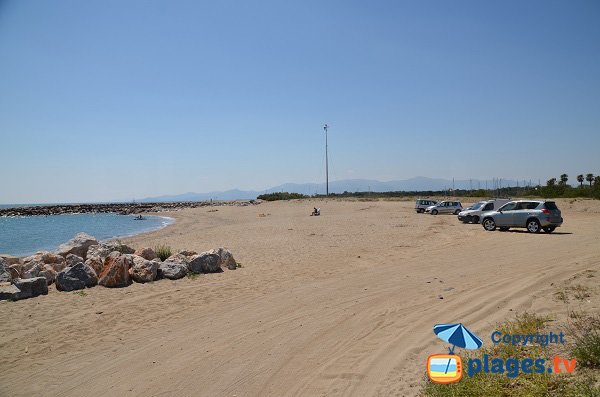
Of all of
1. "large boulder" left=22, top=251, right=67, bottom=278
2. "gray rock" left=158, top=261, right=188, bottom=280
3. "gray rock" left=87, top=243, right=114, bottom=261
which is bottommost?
"gray rock" left=158, top=261, right=188, bottom=280

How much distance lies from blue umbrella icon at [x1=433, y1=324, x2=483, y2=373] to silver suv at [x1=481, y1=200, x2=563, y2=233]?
60.7 feet

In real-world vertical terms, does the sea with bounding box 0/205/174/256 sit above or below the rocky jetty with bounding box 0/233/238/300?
below

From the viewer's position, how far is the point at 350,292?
9.12 meters

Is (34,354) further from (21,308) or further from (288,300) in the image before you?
(288,300)

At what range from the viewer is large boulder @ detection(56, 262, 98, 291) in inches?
397

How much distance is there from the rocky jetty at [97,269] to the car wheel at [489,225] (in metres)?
16.8

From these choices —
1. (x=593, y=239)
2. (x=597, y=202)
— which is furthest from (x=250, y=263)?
(x=597, y=202)

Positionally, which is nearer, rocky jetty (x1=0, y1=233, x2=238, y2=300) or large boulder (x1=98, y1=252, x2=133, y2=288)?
rocky jetty (x1=0, y1=233, x2=238, y2=300)

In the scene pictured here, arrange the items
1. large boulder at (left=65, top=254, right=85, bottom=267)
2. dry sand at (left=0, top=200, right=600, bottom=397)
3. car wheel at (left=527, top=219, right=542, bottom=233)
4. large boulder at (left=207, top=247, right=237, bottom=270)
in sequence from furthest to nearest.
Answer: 1. car wheel at (left=527, top=219, right=542, bottom=233)
2. large boulder at (left=207, top=247, right=237, bottom=270)
3. large boulder at (left=65, top=254, right=85, bottom=267)
4. dry sand at (left=0, top=200, right=600, bottom=397)

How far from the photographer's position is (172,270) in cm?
1123

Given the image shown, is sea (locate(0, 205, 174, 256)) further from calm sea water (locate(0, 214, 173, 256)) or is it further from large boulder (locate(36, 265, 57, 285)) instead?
large boulder (locate(36, 265, 57, 285))

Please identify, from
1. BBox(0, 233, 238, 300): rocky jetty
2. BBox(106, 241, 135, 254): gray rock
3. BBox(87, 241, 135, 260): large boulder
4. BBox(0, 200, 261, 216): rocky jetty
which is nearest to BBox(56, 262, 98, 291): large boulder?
BBox(0, 233, 238, 300): rocky jetty

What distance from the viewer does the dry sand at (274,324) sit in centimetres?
515

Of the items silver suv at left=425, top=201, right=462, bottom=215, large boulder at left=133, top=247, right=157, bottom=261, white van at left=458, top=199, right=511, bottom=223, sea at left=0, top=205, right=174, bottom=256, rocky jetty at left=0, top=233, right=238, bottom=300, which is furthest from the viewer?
silver suv at left=425, top=201, right=462, bottom=215
